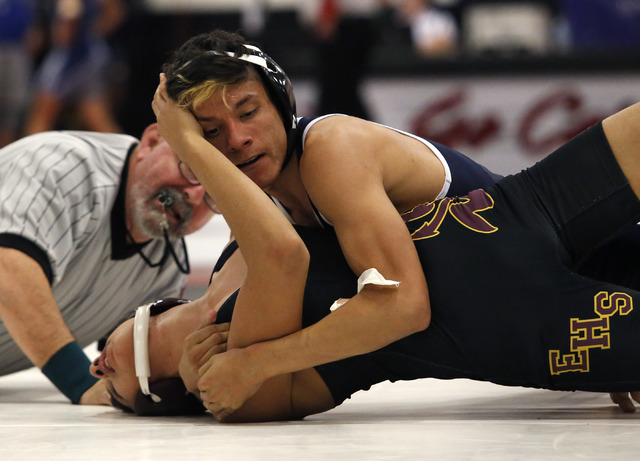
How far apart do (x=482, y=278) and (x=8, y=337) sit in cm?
158

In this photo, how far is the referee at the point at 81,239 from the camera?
2.54 meters

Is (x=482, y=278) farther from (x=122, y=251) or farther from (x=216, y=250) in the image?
(x=216, y=250)

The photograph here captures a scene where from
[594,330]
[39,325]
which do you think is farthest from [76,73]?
[594,330]

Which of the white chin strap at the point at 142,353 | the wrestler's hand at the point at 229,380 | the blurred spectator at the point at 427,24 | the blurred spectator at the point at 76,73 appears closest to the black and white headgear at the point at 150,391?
the white chin strap at the point at 142,353

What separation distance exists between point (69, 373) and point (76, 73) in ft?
19.7

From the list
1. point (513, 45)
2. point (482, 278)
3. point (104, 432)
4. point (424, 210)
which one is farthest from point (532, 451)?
point (513, 45)

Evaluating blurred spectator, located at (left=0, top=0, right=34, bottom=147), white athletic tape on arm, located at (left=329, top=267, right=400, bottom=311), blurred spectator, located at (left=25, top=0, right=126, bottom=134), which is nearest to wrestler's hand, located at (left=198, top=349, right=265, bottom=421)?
white athletic tape on arm, located at (left=329, top=267, right=400, bottom=311)

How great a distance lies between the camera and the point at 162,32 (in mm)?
9172

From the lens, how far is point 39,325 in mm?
2537

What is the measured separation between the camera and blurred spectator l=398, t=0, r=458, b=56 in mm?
7875

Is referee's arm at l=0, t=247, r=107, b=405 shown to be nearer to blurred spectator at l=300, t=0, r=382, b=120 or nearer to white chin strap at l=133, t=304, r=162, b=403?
white chin strap at l=133, t=304, r=162, b=403

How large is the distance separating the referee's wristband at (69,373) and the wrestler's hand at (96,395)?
16 mm

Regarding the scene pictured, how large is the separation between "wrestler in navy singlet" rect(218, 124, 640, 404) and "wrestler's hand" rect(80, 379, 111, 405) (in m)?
0.58

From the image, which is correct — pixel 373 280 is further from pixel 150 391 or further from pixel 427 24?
pixel 427 24
